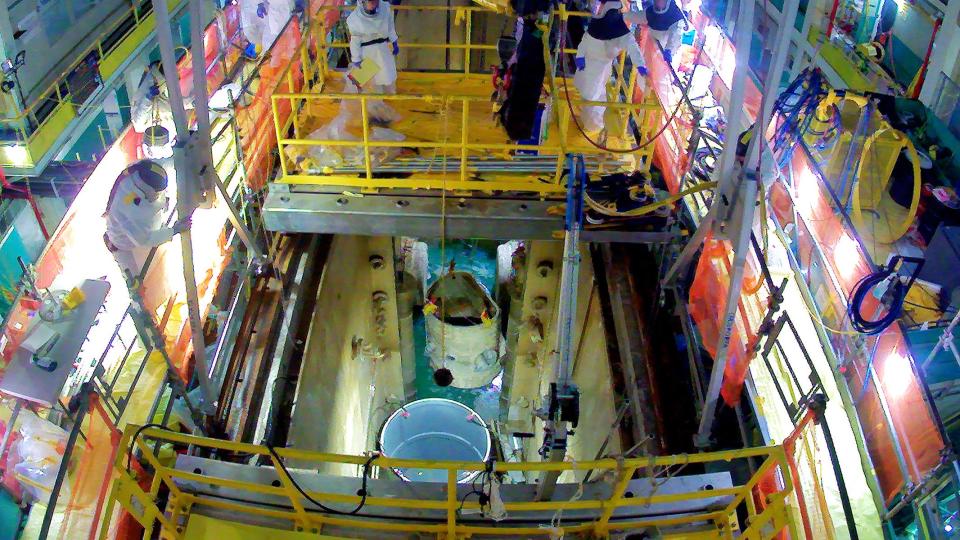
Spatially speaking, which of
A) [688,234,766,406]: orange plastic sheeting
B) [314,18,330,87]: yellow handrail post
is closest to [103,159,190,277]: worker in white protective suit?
[314,18,330,87]: yellow handrail post

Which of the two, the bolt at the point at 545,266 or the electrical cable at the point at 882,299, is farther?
the bolt at the point at 545,266

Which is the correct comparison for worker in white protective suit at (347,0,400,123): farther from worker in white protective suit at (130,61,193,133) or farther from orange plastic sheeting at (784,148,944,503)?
orange plastic sheeting at (784,148,944,503)

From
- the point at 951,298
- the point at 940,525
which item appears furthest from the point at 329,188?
Answer: the point at 951,298

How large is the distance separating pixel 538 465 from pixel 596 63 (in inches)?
195

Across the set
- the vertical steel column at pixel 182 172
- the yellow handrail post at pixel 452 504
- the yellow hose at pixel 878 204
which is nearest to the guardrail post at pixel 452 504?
the yellow handrail post at pixel 452 504

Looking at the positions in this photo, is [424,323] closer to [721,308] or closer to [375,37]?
[375,37]

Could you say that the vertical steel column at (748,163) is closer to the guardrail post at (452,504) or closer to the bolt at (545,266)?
the guardrail post at (452,504)

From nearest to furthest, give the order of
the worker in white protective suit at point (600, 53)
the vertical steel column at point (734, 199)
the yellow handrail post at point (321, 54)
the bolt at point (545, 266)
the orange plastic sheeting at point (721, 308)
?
the vertical steel column at point (734, 199)
the orange plastic sheeting at point (721, 308)
the worker in white protective suit at point (600, 53)
the yellow handrail post at point (321, 54)
the bolt at point (545, 266)

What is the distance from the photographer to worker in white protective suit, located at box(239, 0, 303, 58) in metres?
9.80

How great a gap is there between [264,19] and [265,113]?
245cm

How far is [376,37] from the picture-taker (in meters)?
8.07

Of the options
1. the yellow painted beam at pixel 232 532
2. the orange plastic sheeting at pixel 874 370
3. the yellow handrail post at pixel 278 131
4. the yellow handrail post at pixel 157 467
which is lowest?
the yellow painted beam at pixel 232 532

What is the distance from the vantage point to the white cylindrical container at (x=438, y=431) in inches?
403

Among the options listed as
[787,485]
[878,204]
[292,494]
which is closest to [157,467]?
[292,494]
